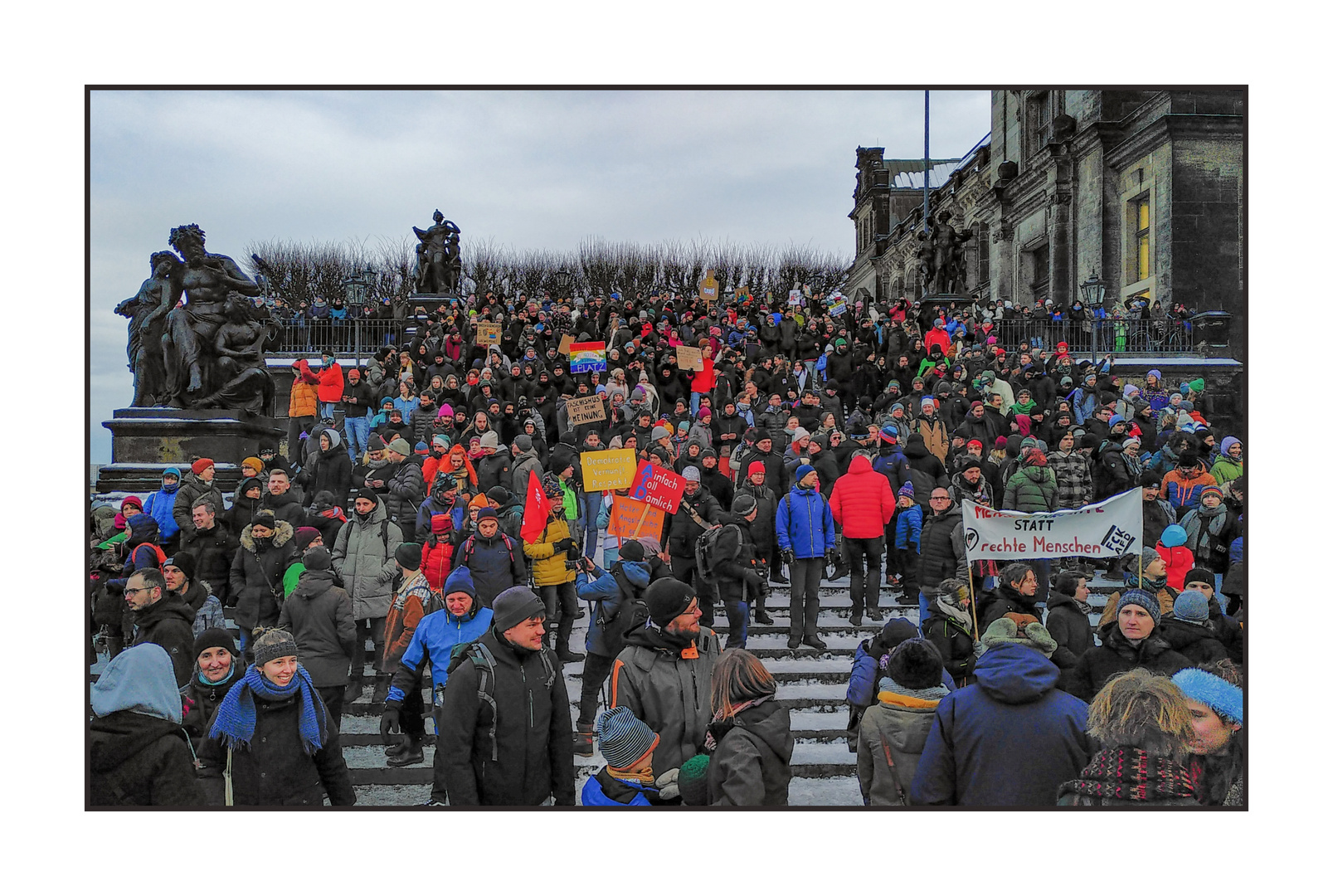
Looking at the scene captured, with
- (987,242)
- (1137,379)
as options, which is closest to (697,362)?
(1137,379)

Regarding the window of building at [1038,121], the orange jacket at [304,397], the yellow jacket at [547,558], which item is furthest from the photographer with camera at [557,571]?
the window of building at [1038,121]

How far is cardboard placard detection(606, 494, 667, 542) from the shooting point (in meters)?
9.31

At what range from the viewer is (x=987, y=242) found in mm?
35938

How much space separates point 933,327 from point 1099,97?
13176 millimetres

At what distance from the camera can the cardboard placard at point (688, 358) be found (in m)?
16.5

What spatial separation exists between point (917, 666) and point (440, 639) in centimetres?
301

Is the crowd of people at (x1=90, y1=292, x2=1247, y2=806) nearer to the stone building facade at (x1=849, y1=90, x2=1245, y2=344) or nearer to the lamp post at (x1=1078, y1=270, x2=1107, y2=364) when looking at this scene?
the lamp post at (x1=1078, y1=270, x2=1107, y2=364)

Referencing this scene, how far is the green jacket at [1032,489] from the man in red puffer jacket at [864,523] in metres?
1.44

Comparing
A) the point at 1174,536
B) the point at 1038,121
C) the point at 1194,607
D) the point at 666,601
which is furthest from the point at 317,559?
the point at 1038,121

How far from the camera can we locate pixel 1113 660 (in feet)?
19.6

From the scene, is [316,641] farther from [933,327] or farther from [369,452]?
[933,327]

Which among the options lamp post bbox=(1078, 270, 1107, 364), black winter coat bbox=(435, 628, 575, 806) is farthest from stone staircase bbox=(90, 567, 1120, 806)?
lamp post bbox=(1078, 270, 1107, 364)

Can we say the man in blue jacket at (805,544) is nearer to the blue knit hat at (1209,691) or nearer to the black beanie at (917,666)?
the black beanie at (917,666)

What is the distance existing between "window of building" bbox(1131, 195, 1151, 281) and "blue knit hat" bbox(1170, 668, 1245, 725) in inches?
1010
